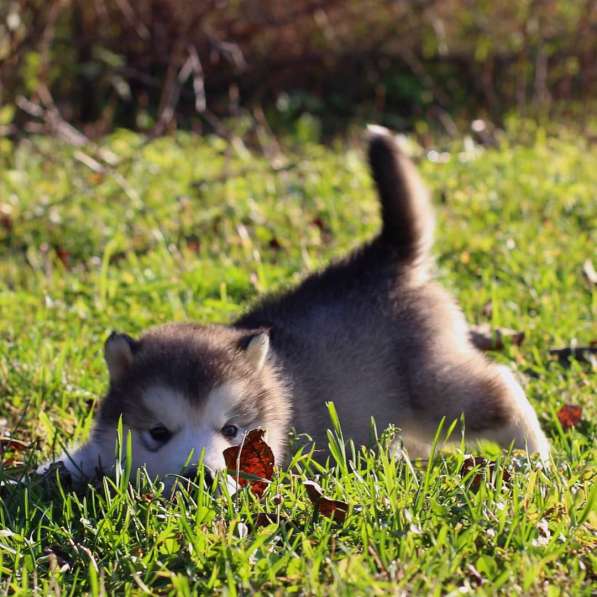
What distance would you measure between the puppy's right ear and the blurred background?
19.0 ft

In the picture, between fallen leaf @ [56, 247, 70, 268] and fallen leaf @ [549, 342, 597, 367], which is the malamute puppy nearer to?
fallen leaf @ [549, 342, 597, 367]

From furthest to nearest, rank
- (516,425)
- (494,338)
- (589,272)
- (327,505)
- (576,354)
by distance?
(589,272) < (494,338) < (576,354) < (516,425) < (327,505)

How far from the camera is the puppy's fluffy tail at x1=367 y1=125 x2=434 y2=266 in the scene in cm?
406

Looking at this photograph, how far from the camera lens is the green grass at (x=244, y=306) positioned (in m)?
2.57

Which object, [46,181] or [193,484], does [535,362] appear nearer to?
[193,484]

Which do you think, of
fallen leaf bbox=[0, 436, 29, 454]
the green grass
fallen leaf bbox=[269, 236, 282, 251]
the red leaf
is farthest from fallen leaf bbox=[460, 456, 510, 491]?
fallen leaf bbox=[269, 236, 282, 251]

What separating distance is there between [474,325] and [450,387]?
3.39ft

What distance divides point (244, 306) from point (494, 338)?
1.15 meters

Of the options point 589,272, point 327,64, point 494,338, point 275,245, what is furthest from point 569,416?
point 327,64

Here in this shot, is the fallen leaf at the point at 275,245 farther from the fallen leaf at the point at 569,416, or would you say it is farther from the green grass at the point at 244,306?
the fallen leaf at the point at 569,416

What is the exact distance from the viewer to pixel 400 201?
4.09 m

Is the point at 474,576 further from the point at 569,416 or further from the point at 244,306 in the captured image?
the point at 244,306

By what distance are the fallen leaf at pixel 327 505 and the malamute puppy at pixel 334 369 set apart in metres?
0.34

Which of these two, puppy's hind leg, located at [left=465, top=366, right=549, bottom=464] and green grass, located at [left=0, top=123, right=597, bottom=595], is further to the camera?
puppy's hind leg, located at [left=465, top=366, right=549, bottom=464]
